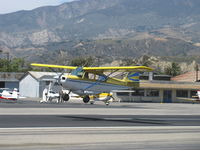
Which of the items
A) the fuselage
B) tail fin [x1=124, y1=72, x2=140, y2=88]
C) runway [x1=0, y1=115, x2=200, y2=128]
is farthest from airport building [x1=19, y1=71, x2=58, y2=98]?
runway [x1=0, y1=115, x2=200, y2=128]

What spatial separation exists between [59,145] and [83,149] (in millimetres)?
1442

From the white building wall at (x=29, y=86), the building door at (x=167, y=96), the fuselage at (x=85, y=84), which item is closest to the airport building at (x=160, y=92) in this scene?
the building door at (x=167, y=96)

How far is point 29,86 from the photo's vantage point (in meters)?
88.6

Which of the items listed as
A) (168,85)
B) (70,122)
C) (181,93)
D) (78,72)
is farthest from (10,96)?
(181,93)

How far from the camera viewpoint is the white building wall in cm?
8638

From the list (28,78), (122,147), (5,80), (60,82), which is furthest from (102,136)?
A: (5,80)

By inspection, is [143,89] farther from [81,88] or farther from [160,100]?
[81,88]

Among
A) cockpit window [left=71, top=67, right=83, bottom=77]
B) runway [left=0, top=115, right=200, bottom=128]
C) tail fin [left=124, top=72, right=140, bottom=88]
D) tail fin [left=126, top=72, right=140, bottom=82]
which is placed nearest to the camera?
runway [left=0, top=115, right=200, bottom=128]

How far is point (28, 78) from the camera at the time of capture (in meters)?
88.9

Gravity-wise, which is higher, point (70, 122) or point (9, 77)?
point (9, 77)

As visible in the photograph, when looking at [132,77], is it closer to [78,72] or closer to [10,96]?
[78,72]

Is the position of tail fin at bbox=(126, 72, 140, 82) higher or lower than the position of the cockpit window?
lower

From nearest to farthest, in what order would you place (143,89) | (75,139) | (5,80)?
1. (75,139)
2. (143,89)
3. (5,80)

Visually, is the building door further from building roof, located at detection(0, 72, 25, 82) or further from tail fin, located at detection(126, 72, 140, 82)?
tail fin, located at detection(126, 72, 140, 82)
